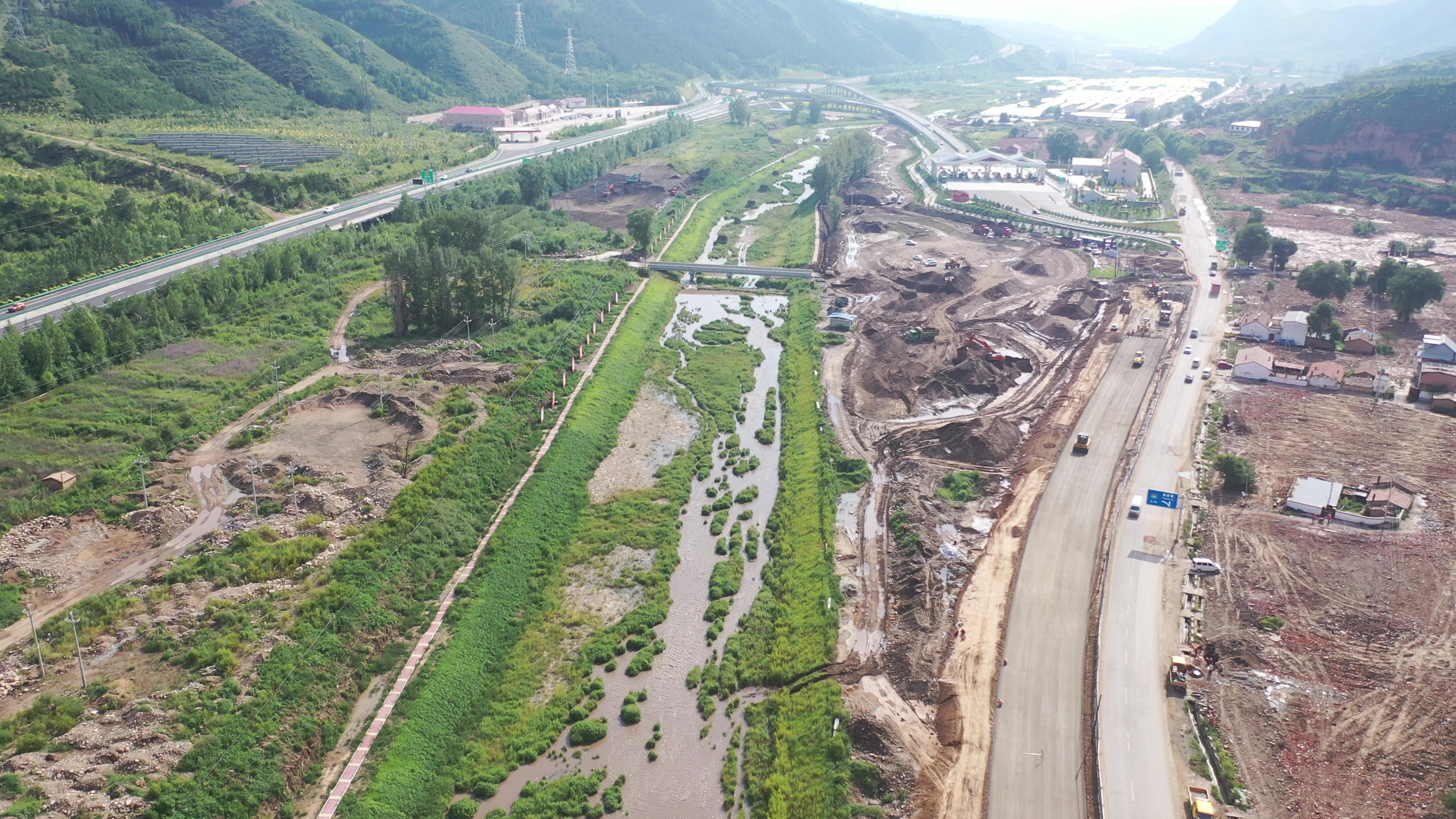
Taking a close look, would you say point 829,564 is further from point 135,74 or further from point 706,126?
point 706,126

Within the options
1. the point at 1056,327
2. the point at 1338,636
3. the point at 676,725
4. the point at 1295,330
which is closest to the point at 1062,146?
the point at 1295,330

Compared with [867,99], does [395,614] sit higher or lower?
lower

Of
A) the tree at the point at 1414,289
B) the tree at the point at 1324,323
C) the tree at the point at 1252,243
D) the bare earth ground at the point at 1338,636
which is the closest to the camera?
the bare earth ground at the point at 1338,636

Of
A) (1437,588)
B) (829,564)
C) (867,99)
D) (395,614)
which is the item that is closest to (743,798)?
(829,564)

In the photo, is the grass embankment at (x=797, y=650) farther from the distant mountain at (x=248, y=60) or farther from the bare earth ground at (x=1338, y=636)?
the distant mountain at (x=248, y=60)

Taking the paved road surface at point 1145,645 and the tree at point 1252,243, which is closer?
the paved road surface at point 1145,645

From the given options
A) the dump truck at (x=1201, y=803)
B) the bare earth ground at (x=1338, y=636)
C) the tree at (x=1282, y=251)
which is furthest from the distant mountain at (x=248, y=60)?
the tree at (x=1282, y=251)

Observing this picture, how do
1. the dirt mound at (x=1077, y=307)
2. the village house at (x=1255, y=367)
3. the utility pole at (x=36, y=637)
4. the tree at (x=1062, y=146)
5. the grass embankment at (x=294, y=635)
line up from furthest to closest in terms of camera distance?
1. the tree at (x=1062, y=146)
2. the dirt mound at (x=1077, y=307)
3. the village house at (x=1255, y=367)
4. the utility pole at (x=36, y=637)
5. the grass embankment at (x=294, y=635)

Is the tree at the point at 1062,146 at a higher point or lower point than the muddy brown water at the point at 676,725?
higher
